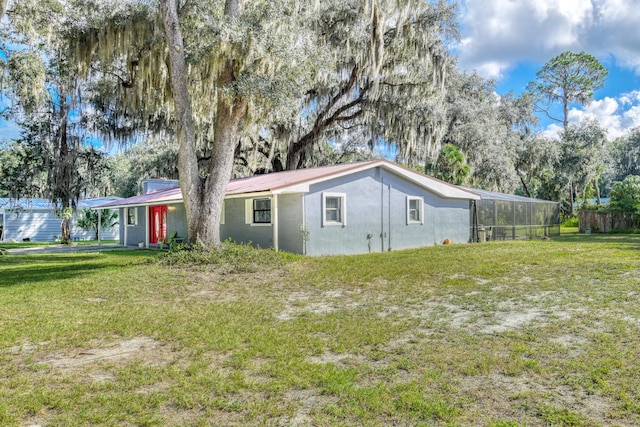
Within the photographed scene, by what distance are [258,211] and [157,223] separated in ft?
24.8

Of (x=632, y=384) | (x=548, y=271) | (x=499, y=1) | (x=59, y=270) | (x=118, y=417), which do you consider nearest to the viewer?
(x=118, y=417)

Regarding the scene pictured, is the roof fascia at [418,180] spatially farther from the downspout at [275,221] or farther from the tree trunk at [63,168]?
the tree trunk at [63,168]

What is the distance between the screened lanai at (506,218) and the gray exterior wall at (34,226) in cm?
2361

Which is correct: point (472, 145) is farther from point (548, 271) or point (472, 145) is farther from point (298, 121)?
point (548, 271)

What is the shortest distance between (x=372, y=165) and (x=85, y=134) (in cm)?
1355

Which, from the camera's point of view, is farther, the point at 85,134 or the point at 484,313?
the point at 85,134

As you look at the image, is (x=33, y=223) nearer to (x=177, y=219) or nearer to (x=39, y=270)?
(x=177, y=219)

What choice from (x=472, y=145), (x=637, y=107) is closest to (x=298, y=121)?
(x=472, y=145)

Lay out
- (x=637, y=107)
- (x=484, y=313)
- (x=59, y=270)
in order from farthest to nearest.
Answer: (x=637, y=107) → (x=59, y=270) → (x=484, y=313)

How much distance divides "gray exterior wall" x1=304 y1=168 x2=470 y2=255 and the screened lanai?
225 cm

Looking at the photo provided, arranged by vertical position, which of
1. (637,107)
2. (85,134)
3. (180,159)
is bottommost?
(180,159)

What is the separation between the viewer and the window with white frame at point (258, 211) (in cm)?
1525

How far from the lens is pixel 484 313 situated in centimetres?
617

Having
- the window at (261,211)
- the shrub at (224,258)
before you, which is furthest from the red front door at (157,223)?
the shrub at (224,258)
